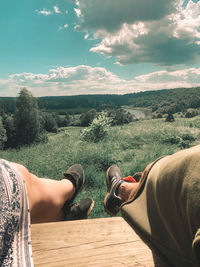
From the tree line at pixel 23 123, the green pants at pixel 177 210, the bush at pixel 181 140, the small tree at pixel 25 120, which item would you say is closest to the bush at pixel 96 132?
the bush at pixel 181 140

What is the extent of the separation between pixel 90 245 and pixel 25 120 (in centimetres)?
2310

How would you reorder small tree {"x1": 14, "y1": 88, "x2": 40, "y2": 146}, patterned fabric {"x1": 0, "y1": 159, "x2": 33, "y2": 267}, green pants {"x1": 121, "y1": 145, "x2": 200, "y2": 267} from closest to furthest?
1. green pants {"x1": 121, "y1": 145, "x2": 200, "y2": 267}
2. patterned fabric {"x1": 0, "y1": 159, "x2": 33, "y2": 267}
3. small tree {"x1": 14, "y1": 88, "x2": 40, "y2": 146}

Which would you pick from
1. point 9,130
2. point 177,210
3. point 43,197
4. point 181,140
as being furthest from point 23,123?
point 177,210

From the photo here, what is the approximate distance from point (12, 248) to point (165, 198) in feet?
2.42

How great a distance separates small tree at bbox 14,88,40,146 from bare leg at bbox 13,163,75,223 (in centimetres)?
2088

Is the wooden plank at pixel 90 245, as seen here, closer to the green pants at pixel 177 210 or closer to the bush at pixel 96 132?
the green pants at pixel 177 210

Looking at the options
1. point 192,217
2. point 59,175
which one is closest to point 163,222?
point 192,217

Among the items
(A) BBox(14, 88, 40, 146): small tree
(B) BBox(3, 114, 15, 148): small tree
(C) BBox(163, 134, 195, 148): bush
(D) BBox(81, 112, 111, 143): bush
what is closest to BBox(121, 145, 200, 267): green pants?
(C) BBox(163, 134, 195, 148): bush

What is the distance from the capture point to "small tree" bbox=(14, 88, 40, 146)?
21.5 m

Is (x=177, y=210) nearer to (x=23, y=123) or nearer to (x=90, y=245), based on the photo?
(x=90, y=245)

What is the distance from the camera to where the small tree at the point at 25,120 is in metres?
21.5

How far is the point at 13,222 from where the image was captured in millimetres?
875

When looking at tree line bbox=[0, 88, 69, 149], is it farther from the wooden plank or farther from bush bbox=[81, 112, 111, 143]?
the wooden plank

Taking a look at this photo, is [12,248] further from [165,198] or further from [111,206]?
[111,206]
